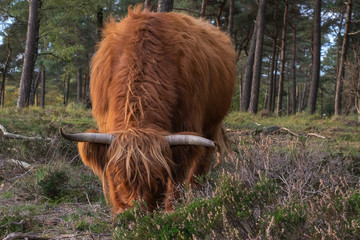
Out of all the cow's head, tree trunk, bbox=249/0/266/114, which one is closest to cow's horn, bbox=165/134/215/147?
the cow's head

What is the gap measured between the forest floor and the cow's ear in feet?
1.86

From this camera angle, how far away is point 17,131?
754 centimetres

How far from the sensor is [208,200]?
2.73 m

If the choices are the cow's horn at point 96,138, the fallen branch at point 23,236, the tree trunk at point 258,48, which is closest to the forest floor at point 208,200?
the fallen branch at point 23,236

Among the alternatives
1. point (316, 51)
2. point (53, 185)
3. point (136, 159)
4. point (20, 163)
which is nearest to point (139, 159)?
point (136, 159)

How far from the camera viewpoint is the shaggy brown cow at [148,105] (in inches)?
127

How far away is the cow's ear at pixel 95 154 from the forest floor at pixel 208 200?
566 millimetres

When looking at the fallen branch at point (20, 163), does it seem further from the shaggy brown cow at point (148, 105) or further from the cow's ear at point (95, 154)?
the cow's ear at point (95, 154)

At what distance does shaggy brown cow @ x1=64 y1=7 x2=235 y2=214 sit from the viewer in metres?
3.21

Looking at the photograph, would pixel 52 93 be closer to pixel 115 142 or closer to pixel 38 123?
pixel 38 123

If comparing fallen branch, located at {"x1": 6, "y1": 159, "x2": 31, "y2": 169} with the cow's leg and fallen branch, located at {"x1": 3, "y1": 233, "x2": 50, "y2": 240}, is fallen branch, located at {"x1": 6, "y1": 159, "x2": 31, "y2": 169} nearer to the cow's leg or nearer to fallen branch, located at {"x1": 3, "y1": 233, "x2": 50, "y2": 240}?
fallen branch, located at {"x1": 3, "y1": 233, "x2": 50, "y2": 240}

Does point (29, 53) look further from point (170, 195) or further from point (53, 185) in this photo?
point (170, 195)

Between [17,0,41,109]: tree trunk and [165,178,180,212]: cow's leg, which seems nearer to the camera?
[165,178,180,212]: cow's leg

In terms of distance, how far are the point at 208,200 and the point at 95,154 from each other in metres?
1.30
